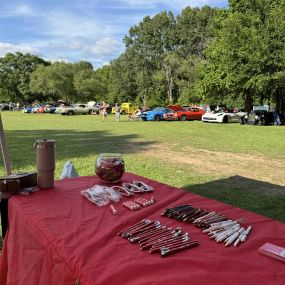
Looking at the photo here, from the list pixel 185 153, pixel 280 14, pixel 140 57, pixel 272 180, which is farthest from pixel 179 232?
pixel 140 57

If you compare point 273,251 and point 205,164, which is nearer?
point 273,251

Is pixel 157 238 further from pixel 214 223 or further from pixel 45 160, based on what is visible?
pixel 45 160

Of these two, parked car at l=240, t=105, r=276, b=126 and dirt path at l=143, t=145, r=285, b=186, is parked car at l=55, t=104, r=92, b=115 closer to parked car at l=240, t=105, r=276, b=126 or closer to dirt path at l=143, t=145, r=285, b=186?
parked car at l=240, t=105, r=276, b=126

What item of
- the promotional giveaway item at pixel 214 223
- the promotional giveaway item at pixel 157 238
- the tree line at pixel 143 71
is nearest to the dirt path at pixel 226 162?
the promotional giveaway item at pixel 214 223

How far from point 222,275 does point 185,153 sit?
9.99m

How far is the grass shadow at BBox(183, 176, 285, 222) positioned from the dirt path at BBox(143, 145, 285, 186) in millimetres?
504

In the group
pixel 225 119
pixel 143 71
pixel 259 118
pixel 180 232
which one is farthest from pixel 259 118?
pixel 143 71

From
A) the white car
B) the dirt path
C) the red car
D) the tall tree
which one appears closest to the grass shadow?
the dirt path

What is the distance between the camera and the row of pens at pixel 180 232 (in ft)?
5.79

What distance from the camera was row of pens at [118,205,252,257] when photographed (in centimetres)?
176

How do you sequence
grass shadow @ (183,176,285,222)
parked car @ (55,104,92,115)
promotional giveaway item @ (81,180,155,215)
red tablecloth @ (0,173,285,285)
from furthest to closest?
parked car @ (55,104,92,115) < grass shadow @ (183,176,285,222) < promotional giveaway item @ (81,180,155,215) < red tablecloth @ (0,173,285,285)

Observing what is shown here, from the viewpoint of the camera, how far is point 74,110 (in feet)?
145

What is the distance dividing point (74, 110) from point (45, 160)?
42.2 meters

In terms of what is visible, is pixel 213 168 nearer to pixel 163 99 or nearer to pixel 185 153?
pixel 185 153
